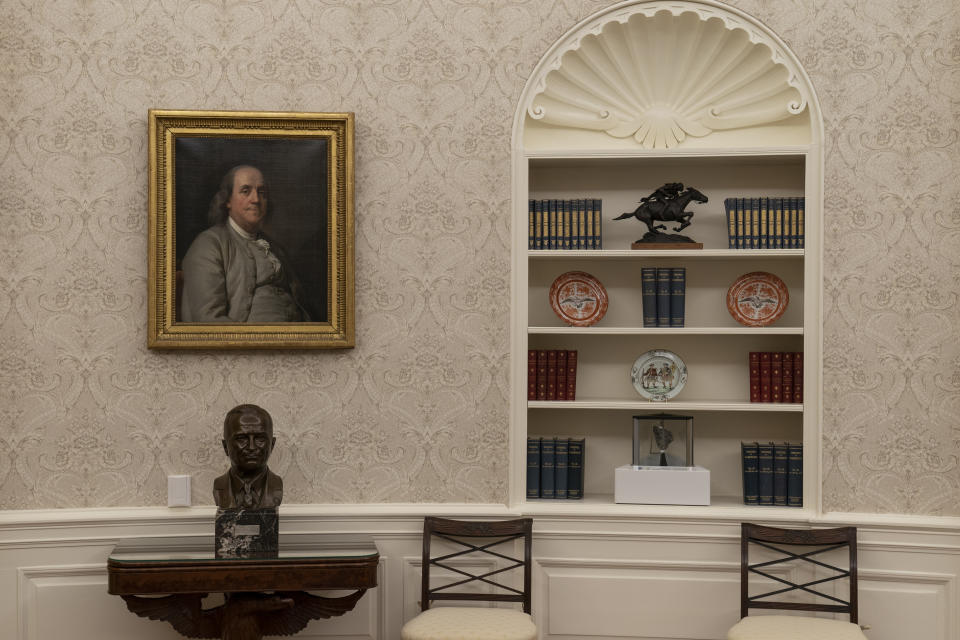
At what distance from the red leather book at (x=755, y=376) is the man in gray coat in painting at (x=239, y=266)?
6.06ft

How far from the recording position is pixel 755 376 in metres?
3.62

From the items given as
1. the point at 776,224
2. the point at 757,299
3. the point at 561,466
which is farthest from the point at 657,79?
the point at 561,466

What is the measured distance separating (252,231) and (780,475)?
2361mm

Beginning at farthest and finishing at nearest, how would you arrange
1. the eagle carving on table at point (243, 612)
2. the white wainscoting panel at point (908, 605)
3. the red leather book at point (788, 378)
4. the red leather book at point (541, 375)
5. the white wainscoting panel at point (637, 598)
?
the red leather book at point (541, 375)
the red leather book at point (788, 378)
the white wainscoting panel at point (637, 598)
the white wainscoting panel at point (908, 605)
the eagle carving on table at point (243, 612)

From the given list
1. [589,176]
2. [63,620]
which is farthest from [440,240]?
[63,620]

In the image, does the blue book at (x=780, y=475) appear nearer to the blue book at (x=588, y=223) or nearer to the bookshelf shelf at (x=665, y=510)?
the bookshelf shelf at (x=665, y=510)

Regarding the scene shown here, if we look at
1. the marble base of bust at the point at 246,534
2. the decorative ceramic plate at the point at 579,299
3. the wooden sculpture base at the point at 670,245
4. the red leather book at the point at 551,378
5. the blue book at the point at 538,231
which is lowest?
the marble base of bust at the point at 246,534

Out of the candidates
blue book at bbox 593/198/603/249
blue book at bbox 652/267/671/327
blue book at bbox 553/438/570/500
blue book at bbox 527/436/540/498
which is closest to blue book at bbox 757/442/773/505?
blue book at bbox 652/267/671/327

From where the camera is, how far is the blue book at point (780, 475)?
11.6 ft

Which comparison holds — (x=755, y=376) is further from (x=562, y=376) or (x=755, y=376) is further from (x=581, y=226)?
(x=581, y=226)

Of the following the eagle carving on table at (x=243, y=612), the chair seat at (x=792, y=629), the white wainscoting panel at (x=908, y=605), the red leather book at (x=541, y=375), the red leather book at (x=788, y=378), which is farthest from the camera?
the red leather book at (x=541, y=375)

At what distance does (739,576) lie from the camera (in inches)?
136

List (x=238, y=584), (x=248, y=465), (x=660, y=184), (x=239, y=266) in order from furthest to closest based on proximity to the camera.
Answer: (x=660, y=184) → (x=239, y=266) → (x=248, y=465) → (x=238, y=584)

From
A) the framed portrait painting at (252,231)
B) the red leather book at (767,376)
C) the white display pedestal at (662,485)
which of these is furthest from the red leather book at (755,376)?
the framed portrait painting at (252,231)
